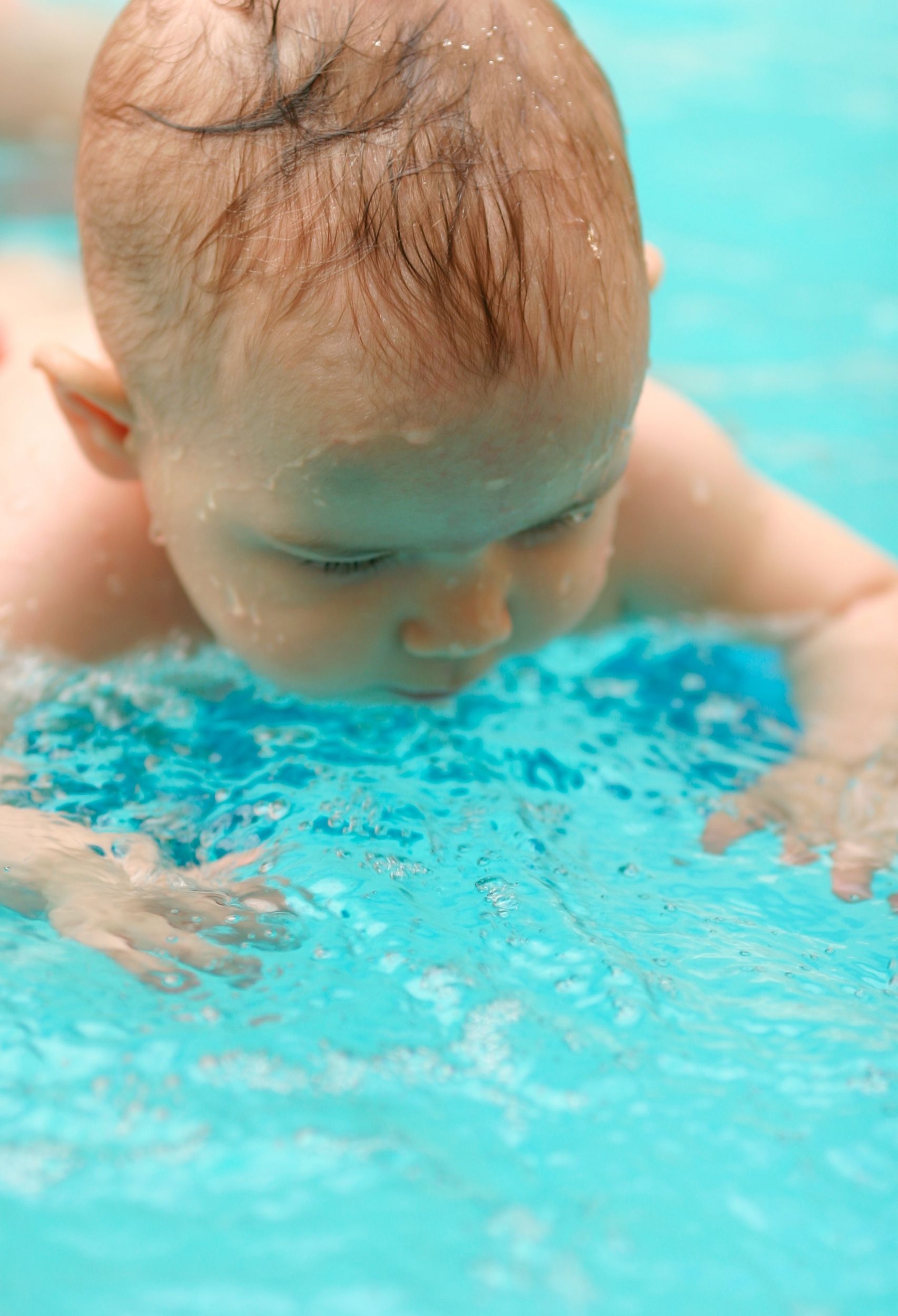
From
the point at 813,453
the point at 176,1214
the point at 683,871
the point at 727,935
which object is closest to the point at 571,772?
the point at 683,871

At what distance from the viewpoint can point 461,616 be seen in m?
1.09

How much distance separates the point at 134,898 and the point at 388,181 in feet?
1.81

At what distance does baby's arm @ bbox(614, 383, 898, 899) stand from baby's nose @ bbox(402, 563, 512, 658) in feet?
1.52

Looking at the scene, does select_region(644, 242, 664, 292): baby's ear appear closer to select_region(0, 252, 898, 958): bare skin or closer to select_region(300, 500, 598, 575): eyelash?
select_region(0, 252, 898, 958): bare skin

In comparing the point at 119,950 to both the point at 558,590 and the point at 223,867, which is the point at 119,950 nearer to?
the point at 223,867

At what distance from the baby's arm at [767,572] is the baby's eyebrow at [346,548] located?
46 cm

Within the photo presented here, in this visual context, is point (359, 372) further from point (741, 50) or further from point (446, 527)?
point (741, 50)

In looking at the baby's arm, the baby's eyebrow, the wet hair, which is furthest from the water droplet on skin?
the baby's arm

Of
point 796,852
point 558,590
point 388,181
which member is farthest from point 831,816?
point 388,181

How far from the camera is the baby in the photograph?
36.6 inches

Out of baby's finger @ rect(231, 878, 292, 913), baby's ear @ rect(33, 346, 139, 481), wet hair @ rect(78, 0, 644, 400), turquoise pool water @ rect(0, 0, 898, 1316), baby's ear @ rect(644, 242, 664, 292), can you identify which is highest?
wet hair @ rect(78, 0, 644, 400)

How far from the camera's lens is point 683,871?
1189 mm

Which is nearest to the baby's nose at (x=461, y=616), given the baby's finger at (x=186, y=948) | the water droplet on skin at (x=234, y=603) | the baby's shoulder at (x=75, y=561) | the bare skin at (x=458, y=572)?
the bare skin at (x=458, y=572)

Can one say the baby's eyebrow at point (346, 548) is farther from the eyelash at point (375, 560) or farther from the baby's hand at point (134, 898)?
the baby's hand at point (134, 898)
